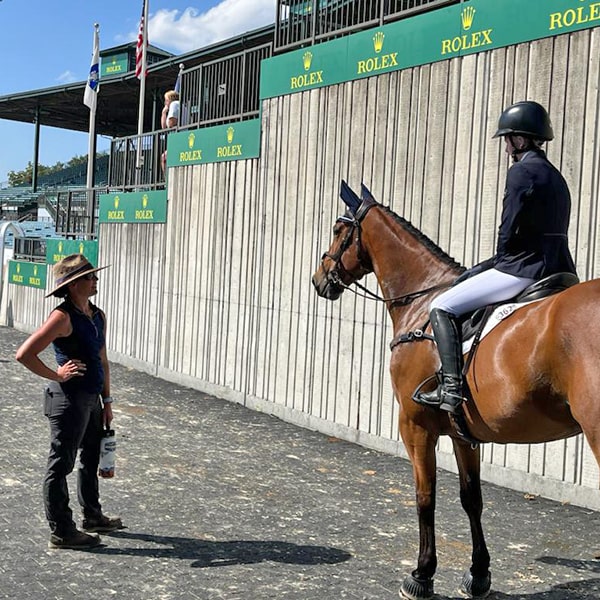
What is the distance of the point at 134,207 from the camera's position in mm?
14039

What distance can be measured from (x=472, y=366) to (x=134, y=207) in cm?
1067

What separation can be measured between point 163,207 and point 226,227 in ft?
6.79

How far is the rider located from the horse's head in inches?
48.0

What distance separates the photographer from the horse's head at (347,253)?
5.52 m

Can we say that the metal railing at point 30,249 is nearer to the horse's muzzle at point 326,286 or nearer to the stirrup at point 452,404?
the horse's muzzle at point 326,286

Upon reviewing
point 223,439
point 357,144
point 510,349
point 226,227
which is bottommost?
point 223,439

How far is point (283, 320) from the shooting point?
399 inches

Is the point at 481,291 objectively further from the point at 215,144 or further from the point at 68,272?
the point at 215,144

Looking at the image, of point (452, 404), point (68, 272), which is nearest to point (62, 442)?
point (68, 272)

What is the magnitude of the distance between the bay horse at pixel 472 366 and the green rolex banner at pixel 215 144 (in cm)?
561

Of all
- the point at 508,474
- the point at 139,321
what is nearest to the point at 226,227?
the point at 139,321

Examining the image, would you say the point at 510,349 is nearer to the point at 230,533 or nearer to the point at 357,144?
the point at 230,533

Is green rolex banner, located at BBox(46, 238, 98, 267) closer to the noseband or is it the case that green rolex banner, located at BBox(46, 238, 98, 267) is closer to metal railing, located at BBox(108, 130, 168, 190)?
metal railing, located at BBox(108, 130, 168, 190)

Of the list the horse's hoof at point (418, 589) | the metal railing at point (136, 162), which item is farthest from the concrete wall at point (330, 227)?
the horse's hoof at point (418, 589)
